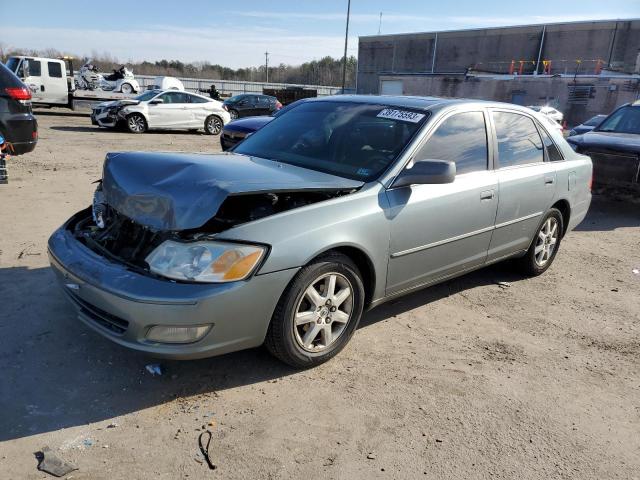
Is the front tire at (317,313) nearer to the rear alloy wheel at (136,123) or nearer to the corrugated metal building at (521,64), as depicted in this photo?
the rear alloy wheel at (136,123)

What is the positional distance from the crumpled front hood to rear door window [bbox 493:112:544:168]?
1705 mm

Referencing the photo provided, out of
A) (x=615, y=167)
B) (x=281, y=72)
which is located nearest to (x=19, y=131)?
(x=615, y=167)

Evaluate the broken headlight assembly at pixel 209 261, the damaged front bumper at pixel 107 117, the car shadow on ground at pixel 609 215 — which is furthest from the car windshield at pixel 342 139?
the damaged front bumper at pixel 107 117

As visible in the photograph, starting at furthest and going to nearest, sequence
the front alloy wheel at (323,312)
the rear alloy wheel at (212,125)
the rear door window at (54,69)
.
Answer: the rear door window at (54,69), the rear alloy wheel at (212,125), the front alloy wheel at (323,312)

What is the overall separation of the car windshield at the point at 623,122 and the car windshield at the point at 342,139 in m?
7.11

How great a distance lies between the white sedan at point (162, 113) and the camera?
640 inches

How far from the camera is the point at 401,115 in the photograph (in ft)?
12.7

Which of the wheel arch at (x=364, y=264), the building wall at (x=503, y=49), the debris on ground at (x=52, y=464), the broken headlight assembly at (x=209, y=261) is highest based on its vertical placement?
the building wall at (x=503, y=49)

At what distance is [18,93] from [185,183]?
5.74 meters

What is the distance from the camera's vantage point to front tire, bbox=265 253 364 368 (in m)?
2.93

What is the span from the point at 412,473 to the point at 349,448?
1.08 feet

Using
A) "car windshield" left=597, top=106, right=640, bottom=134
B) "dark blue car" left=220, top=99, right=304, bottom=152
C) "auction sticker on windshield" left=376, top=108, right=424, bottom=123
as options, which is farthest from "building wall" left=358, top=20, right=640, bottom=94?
"auction sticker on windshield" left=376, top=108, right=424, bottom=123

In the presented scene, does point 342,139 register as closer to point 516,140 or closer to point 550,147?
point 516,140

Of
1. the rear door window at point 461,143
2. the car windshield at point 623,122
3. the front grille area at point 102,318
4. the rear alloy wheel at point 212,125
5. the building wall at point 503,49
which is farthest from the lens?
the building wall at point 503,49
